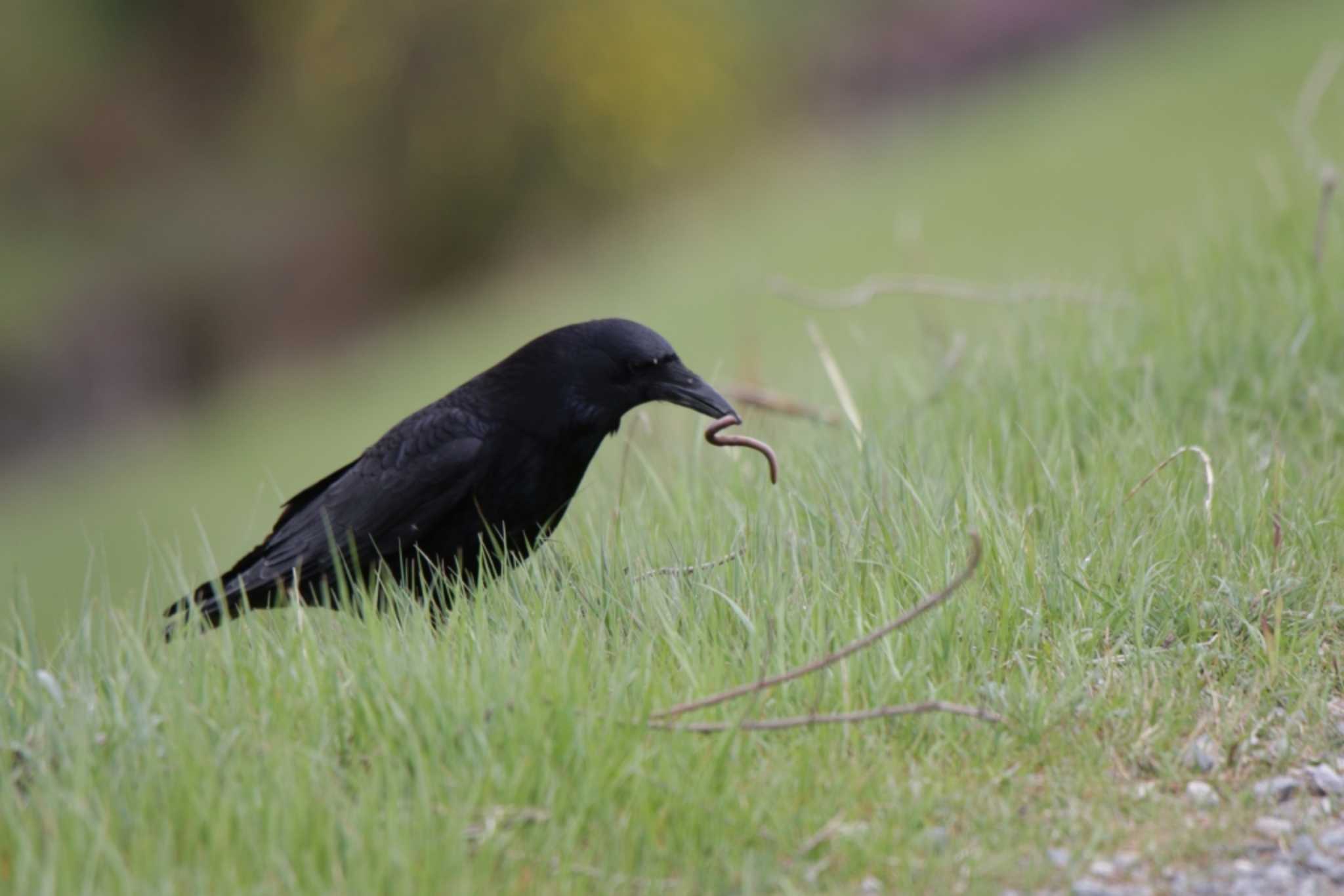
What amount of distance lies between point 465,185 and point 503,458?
1959cm

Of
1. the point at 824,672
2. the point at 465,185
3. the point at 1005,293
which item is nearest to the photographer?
the point at 824,672

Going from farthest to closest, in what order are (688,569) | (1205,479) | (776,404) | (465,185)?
(465,185) < (776,404) < (1205,479) < (688,569)

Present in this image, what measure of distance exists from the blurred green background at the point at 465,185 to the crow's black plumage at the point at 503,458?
741 centimetres

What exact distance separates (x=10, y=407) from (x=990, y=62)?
2091cm

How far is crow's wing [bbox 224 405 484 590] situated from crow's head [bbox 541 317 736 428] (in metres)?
0.34

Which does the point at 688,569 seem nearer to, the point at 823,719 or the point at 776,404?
the point at 823,719

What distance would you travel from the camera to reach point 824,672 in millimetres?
2611

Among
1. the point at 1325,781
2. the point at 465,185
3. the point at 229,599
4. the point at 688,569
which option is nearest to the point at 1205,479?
the point at 1325,781

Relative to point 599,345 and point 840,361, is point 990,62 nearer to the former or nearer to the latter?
point 840,361

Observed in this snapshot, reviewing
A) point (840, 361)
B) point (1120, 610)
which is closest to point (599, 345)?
point (1120, 610)

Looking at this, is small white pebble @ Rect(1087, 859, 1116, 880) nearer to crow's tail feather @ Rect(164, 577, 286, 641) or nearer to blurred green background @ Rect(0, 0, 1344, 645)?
crow's tail feather @ Rect(164, 577, 286, 641)

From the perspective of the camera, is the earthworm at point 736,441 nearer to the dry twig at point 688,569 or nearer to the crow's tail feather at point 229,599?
the dry twig at point 688,569

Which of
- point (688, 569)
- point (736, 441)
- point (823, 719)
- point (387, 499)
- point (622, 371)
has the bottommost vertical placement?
point (823, 719)

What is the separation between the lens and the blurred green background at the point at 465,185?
1473cm
